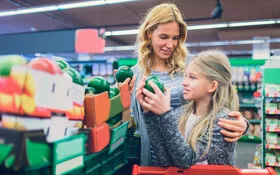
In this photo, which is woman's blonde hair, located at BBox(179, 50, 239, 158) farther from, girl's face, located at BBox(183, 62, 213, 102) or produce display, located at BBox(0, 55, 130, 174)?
produce display, located at BBox(0, 55, 130, 174)

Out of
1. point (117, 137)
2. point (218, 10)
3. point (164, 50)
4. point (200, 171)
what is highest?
point (218, 10)

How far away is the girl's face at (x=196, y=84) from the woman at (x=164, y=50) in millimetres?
262

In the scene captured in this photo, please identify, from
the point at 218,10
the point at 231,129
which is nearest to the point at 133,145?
the point at 231,129

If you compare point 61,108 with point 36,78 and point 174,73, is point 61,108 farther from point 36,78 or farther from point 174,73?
point 174,73

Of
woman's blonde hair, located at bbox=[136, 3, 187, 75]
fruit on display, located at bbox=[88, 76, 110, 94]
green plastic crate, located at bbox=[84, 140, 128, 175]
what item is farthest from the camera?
woman's blonde hair, located at bbox=[136, 3, 187, 75]

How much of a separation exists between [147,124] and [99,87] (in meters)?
0.20

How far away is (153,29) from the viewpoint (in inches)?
62.8

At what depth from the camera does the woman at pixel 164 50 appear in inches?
60.1

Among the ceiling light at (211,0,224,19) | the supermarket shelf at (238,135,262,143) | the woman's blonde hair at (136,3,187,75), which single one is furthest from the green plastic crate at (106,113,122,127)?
the supermarket shelf at (238,135,262,143)

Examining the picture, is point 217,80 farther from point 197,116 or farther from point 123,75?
point 123,75

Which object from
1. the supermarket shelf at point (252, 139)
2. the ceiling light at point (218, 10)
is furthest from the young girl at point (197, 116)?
the supermarket shelf at point (252, 139)

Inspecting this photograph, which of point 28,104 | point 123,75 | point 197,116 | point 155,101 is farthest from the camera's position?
point 197,116

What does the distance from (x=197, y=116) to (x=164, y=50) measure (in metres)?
0.44

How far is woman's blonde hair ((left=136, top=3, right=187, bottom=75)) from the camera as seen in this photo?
60.0 inches
